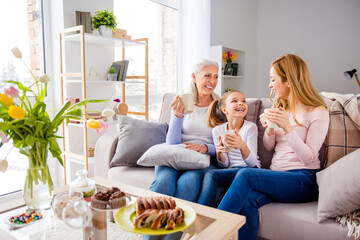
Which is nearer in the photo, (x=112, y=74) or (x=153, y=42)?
(x=112, y=74)

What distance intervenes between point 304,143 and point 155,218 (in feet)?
2.99

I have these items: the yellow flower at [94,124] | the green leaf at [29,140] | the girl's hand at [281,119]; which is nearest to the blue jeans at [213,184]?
the girl's hand at [281,119]

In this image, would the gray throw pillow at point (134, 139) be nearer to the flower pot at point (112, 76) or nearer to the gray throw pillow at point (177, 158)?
the gray throw pillow at point (177, 158)

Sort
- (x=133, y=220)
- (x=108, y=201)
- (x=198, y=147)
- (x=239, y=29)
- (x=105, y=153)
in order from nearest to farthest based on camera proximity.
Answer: (x=133, y=220), (x=108, y=201), (x=198, y=147), (x=105, y=153), (x=239, y=29)

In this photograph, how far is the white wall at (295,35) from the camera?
4195mm

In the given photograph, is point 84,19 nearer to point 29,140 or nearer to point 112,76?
point 112,76

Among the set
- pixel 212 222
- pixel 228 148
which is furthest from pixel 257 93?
pixel 212 222

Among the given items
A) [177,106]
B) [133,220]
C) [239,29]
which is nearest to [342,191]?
[133,220]

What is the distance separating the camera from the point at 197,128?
181 centimetres

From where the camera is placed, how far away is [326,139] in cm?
155

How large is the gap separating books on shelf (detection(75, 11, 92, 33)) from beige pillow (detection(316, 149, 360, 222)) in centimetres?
213

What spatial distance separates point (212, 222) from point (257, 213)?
0.41 meters

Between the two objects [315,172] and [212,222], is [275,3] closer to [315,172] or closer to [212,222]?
[315,172]

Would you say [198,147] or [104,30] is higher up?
[104,30]
